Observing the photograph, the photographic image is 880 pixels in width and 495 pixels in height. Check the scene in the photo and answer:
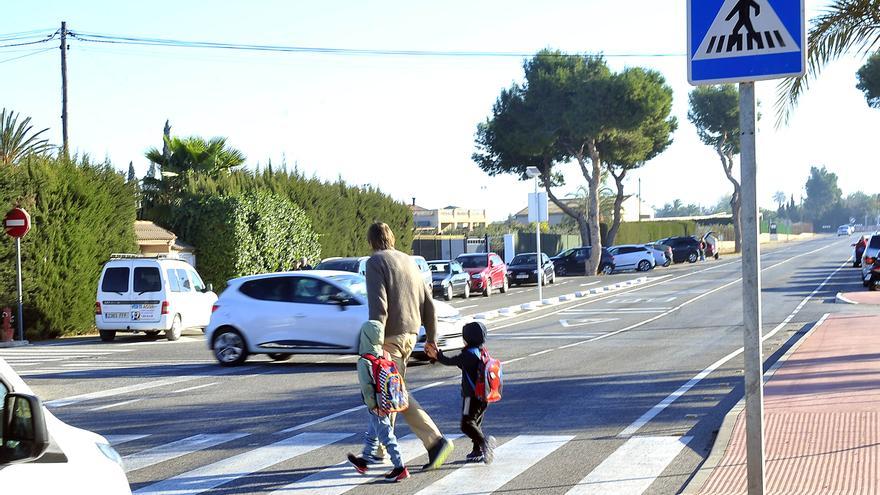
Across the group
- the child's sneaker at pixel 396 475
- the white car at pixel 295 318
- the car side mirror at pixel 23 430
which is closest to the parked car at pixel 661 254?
the white car at pixel 295 318

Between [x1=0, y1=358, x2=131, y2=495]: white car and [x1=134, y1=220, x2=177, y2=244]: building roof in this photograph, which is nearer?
[x1=0, y1=358, x2=131, y2=495]: white car

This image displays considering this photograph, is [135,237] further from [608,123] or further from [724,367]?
[608,123]

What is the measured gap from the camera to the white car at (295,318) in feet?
54.4

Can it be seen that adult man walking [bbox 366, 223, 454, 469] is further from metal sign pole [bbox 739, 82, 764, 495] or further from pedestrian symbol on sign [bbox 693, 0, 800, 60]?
pedestrian symbol on sign [bbox 693, 0, 800, 60]

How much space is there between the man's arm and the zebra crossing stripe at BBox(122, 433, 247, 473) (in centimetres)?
231

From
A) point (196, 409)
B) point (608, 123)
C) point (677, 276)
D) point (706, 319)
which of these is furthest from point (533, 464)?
point (608, 123)

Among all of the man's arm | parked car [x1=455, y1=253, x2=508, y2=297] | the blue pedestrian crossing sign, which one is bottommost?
parked car [x1=455, y1=253, x2=508, y2=297]

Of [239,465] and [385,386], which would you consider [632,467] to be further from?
[239,465]

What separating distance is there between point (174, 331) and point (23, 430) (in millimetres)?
20941

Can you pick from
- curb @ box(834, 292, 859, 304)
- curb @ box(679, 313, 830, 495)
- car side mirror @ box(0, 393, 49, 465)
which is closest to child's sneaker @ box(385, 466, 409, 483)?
curb @ box(679, 313, 830, 495)

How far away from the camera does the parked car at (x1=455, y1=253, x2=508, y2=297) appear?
137 feet

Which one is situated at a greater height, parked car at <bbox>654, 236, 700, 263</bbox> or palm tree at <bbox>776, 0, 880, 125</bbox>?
palm tree at <bbox>776, 0, 880, 125</bbox>

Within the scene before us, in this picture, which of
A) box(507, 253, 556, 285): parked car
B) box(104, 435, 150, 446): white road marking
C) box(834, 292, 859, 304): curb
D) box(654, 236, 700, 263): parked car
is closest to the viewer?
box(104, 435, 150, 446): white road marking

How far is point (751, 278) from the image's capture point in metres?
5.96
